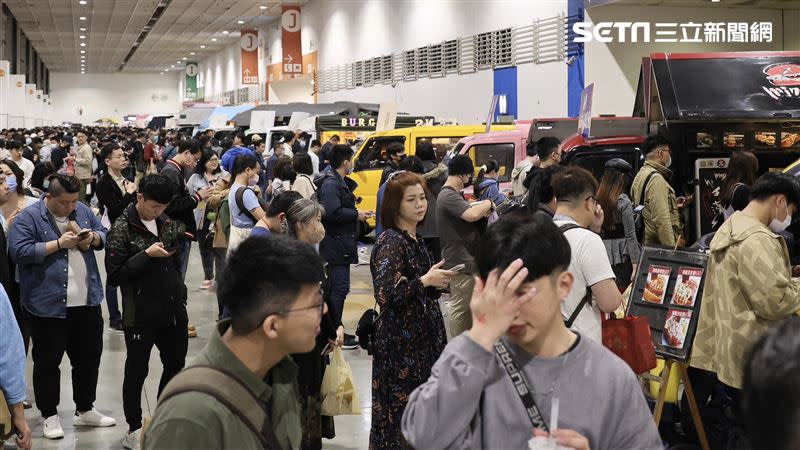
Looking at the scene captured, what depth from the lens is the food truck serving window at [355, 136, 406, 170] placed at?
15508 mm

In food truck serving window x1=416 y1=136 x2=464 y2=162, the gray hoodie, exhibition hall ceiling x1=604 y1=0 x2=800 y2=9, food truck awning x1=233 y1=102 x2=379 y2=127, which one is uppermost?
exhibition hall ceiling x1=604 y1=0 x2=800 y2=9

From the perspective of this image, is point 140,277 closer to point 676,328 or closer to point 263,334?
point 676,328

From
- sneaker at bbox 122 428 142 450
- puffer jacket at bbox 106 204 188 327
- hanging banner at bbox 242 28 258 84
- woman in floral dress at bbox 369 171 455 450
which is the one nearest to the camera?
woman in floral dress at bbox 369 171 455 450

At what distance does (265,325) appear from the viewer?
7.65 ft

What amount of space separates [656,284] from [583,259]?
1.50m

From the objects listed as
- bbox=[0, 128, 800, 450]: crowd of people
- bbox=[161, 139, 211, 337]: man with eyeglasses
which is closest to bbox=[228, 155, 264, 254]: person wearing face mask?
bbox=[0, 128, 800, 450]: crowd of people

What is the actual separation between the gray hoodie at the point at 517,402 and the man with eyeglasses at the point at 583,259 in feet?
6.47

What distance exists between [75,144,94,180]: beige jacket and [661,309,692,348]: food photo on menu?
15838mm

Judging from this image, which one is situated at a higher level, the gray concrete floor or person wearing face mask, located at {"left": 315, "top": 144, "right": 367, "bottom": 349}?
person wearing face mask, located at {"left": 315, "top": 144, "right": 367, "bottom": 349}

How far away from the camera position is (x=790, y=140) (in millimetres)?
9617

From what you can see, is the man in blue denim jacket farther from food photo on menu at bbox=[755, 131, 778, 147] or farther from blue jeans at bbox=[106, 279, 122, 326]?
food photo on menu at bbox=[755, 131, 778, 147]

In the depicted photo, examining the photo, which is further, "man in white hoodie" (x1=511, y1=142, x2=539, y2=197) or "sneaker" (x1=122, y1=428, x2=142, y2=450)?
"man in white hoodie" (x1=511, y1=142, x2=539, y2=197)

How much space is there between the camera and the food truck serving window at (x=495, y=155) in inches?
504

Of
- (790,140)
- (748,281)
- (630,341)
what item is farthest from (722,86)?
(630,341)
